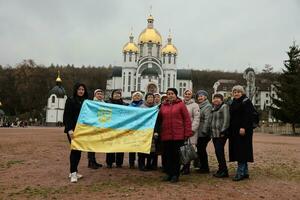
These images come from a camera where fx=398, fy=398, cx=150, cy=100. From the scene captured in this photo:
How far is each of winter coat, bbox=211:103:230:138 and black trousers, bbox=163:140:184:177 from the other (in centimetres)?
92

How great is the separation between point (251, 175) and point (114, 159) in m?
3.56

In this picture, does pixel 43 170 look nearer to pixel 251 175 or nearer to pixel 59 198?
pixel 59 198

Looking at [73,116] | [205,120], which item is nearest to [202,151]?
[205,120]

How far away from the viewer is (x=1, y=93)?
301ft

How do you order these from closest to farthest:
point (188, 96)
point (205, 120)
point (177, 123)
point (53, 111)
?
1. point (177, 123)
2. point (205, 120)
3. point (188, 96)
4. point (53, 111)

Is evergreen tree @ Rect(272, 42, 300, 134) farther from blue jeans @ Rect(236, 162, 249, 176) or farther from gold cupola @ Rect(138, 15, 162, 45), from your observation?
gold cupola @ Rect(138, 15, 162, 45)

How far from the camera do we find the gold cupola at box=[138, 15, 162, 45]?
271 feet

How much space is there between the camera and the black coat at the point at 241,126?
862 cm

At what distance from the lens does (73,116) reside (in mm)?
8742

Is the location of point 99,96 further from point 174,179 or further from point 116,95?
point 174,179

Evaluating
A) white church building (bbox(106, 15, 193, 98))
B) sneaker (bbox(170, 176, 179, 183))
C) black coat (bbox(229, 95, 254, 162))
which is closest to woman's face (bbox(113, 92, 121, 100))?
sneaker (bbox(170, 176, 179, 183))

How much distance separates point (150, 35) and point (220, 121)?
246 ft

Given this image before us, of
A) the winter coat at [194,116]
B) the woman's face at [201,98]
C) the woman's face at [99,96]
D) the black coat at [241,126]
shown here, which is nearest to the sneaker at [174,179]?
the winter coat at [194,116]

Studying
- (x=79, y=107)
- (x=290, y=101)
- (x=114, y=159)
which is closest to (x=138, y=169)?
(x=114, y=159)
